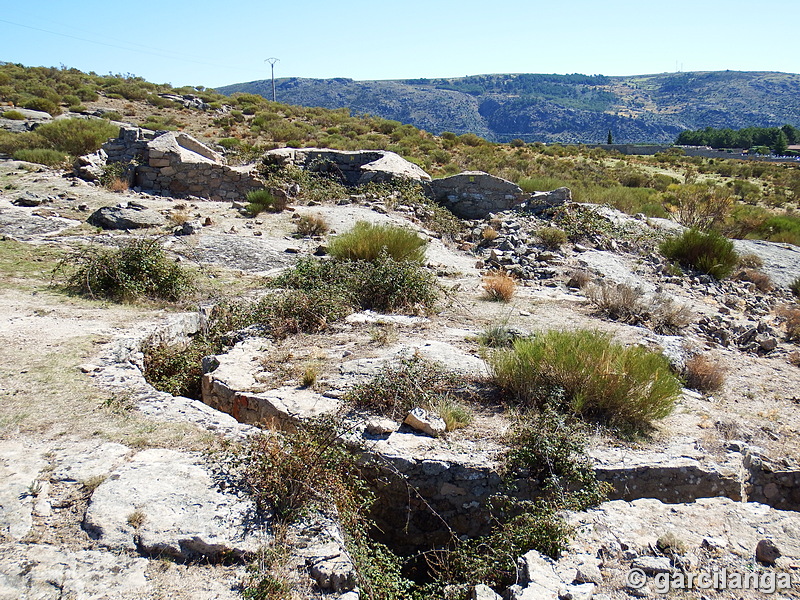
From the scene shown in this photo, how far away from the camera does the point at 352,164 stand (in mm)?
14516

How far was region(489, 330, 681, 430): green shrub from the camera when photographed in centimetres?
427

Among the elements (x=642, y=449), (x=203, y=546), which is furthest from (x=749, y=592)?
(x=203, y=546)

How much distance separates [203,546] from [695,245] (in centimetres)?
1059

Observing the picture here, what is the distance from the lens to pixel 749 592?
272cm

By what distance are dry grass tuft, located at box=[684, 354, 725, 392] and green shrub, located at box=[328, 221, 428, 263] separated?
12.3 ft

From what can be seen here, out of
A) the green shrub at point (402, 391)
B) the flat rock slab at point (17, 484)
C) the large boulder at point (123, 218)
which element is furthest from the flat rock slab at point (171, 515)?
the large boulder at point (123, 218)

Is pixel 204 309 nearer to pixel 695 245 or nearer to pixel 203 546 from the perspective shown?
pixel 203 546

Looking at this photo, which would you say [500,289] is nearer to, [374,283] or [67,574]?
[374,283]

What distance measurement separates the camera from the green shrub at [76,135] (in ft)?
44.9

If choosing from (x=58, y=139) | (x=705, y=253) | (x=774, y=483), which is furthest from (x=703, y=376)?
(x=58, y=139)

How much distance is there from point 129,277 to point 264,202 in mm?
5376

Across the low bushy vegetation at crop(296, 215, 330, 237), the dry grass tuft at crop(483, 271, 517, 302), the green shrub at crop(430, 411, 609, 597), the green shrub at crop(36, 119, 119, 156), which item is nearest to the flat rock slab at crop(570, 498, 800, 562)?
the green shrub at crop(430, 411, 609, 597)

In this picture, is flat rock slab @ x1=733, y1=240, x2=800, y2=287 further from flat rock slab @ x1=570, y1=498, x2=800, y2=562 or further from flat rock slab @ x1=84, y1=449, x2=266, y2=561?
flat rock slab @ x1=84, y1=449, x2=266, y2=561

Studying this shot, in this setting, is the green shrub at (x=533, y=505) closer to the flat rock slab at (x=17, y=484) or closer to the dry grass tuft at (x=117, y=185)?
the flat rock slab at (x=17, y=484)
